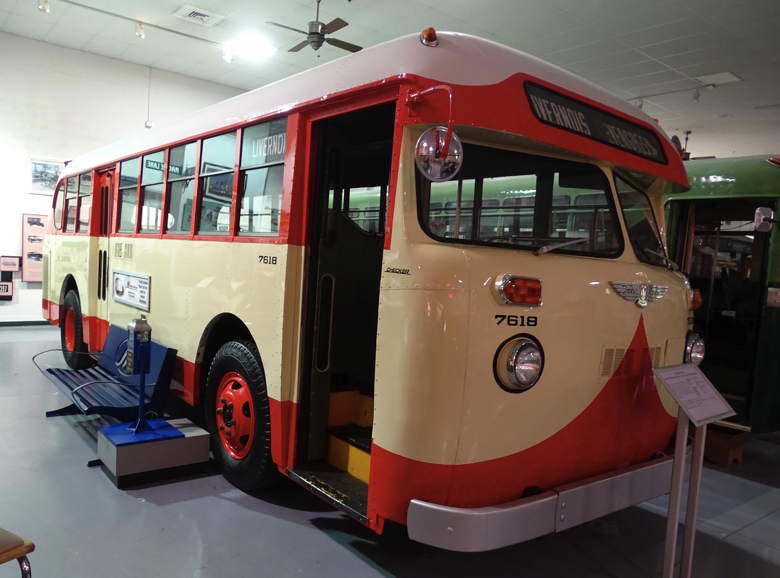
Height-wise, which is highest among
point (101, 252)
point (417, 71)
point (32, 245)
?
point (417, 71)

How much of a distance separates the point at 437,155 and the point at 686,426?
5.55 ft

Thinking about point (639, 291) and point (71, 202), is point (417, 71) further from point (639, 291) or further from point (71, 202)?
point (71, 202)

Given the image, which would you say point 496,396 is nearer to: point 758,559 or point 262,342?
point 262,342

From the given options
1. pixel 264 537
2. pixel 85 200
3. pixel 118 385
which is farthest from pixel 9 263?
pixel 264 537

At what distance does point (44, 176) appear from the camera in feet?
34.9

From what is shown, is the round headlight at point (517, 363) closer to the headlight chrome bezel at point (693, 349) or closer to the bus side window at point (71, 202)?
the headlight chrome bezel at point (693, 349)

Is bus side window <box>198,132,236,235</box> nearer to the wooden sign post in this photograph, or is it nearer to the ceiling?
the wooden sign post

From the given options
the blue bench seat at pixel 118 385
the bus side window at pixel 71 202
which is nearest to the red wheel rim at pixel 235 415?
the blue bench seat at pixel 118 385

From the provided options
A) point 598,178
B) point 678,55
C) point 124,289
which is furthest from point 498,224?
point 678,55

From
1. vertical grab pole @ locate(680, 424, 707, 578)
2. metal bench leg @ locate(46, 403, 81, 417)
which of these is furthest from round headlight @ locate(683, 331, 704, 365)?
metal bench leg @ locate(46, 403, 81, 417)

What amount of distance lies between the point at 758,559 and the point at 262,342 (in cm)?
318

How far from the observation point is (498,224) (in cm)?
291

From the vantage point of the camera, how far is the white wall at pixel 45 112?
400 inches

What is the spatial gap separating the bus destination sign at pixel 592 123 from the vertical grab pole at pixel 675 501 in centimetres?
141
